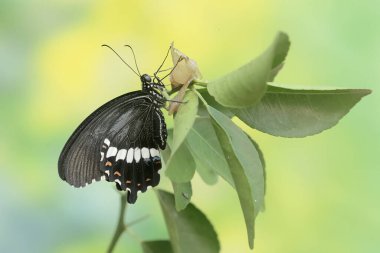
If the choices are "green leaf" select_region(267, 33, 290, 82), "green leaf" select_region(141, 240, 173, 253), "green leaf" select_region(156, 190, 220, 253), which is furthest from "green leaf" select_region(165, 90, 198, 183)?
"green leaf" select_region(141, 240, 173, 253)

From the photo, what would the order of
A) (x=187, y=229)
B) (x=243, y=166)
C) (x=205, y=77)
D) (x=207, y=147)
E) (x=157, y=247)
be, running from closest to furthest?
(x=243, y=166) < (x=207, y=147) < (x=187, y=229) < (x=157, y=247) < (x=205, y=77)

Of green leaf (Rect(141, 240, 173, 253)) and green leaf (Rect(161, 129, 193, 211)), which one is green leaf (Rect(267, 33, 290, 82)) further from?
green leaf (Rect(141, 240, 173, 253))

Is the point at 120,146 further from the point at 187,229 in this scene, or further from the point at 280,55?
the point at 280,55

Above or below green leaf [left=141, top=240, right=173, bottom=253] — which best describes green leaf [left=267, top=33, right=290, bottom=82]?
above

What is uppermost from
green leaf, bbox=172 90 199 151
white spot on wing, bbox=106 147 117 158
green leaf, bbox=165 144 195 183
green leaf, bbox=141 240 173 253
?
green leaf, bbox=172 90 199 151

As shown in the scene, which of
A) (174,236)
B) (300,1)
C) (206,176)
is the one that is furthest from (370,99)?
(174,236)

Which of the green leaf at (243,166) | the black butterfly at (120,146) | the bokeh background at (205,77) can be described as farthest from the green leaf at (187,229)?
the bokeh background at (205,77)

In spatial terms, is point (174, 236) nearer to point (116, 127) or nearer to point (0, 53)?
point (116, 127)

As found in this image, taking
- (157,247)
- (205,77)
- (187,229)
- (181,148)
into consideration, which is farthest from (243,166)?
(205,77)
